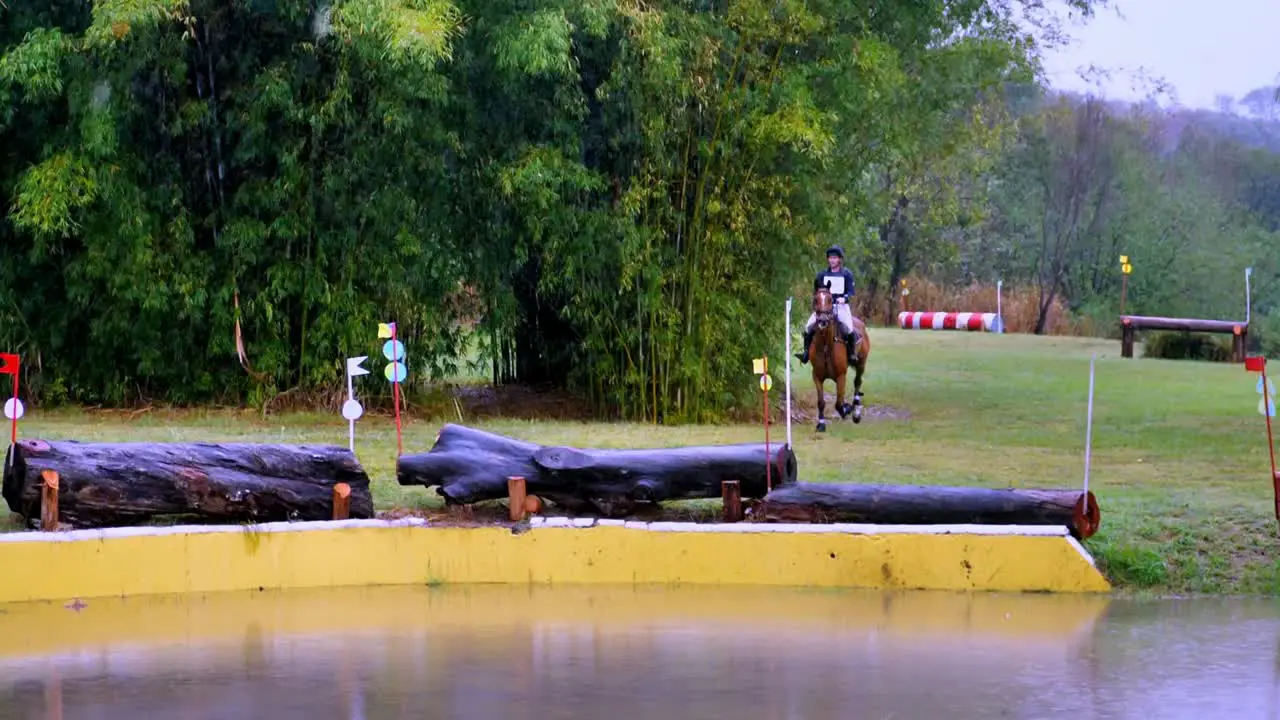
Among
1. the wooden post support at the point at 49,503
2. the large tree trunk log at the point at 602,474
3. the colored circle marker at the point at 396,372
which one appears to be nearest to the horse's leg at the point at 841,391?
the large tree trunk log at the point at 602,474

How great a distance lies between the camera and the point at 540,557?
33.1 ft

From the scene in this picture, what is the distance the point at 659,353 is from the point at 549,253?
62.9 inches

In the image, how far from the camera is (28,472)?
9.58 metres

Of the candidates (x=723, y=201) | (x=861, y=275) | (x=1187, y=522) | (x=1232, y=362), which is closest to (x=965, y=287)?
(x=861, y=275)

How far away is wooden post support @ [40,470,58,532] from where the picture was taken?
9.42 metres

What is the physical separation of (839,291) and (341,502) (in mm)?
8612

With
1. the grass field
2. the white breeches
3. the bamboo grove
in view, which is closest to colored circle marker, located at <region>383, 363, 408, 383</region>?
the grass field

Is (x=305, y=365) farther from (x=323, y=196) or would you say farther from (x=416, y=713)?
(x=416, y=713)

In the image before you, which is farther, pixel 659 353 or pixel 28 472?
pixel 659 353

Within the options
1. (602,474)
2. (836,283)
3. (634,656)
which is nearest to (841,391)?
(836,283)

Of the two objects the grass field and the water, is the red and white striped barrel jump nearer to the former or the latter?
the grass field

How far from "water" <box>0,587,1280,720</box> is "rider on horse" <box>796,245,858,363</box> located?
8038mm

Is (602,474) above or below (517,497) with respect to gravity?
above

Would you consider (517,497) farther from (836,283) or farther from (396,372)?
(836,283)
